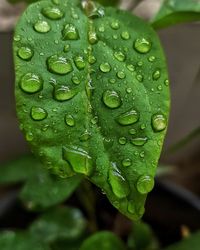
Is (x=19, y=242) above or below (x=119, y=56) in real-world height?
below

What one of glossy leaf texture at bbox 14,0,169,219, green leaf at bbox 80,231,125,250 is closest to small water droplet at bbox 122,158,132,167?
glossy leaf texture at bbox 14,0,169,219

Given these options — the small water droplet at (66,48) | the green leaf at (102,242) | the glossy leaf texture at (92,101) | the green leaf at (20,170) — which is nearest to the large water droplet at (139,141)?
the glossy leaf texture at (92,101)

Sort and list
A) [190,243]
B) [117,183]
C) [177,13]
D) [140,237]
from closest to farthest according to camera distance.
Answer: [117,183] → [177,13] → [190,243] → [140,237]

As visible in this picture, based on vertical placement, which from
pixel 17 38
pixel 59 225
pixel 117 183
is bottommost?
pixel 59 225

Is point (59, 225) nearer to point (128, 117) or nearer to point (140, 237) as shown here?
point (140, 237)

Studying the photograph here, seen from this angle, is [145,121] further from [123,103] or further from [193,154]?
[193,154]

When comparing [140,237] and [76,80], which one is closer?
[76,80]

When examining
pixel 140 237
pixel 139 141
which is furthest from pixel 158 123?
pixel 140 237

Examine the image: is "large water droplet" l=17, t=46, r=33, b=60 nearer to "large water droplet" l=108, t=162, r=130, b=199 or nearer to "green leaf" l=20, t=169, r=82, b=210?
"large water droplet" l=108, t=162, r=130, b=199

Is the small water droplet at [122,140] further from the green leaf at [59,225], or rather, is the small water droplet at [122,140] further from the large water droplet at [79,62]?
the green leaf at [59,225]
